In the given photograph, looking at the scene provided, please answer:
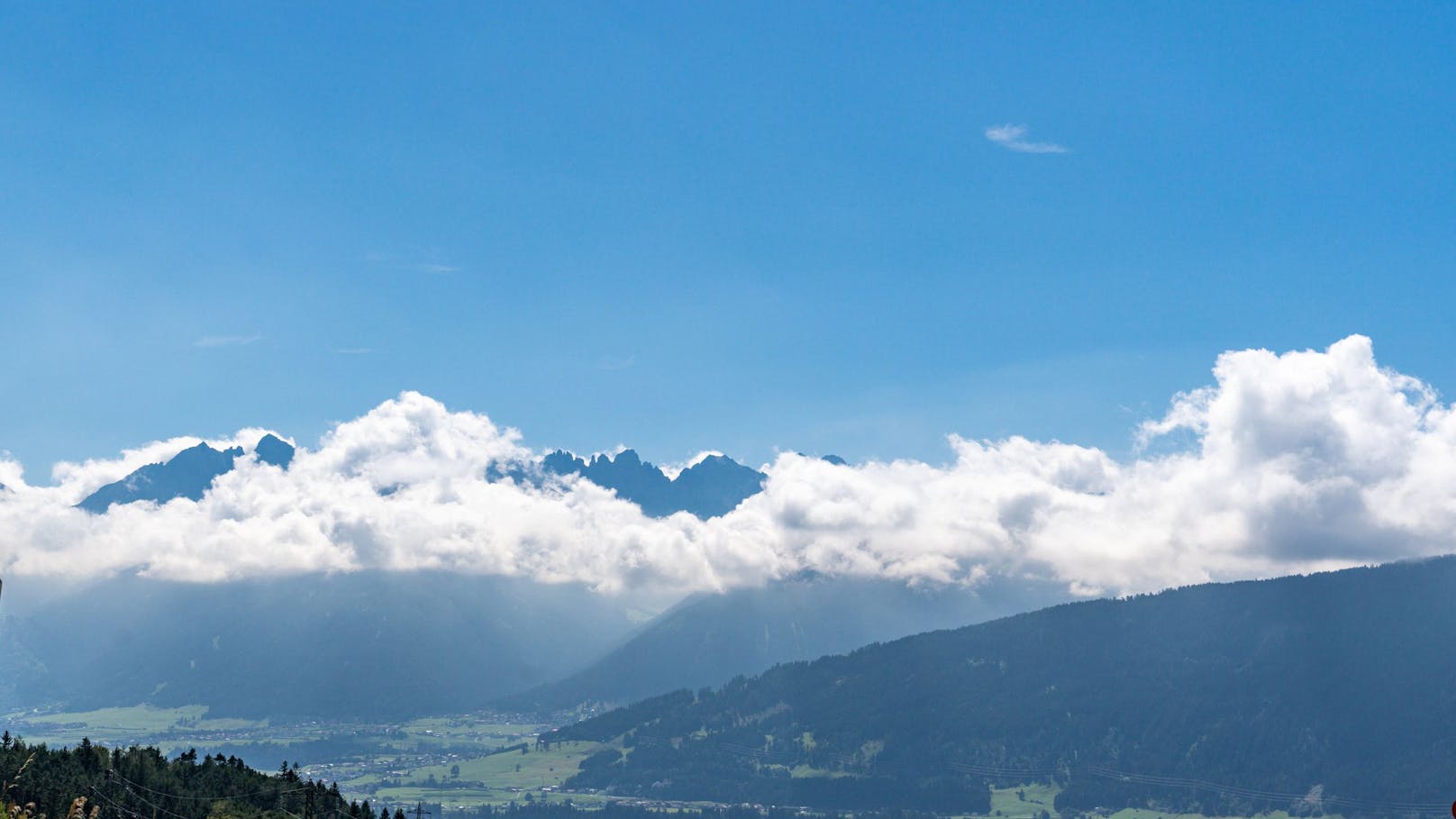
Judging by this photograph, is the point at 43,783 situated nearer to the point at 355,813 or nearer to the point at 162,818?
the point at 162,818

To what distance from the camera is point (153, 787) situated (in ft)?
563

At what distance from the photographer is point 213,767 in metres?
191

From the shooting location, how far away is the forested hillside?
469 ft

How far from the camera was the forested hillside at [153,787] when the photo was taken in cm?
14288

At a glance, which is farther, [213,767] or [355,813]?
[213,767]

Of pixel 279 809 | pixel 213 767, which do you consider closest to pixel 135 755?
pixel 213 767

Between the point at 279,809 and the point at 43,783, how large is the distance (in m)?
33.0

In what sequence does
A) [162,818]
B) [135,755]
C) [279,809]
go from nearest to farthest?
[162,818], [279,809], [135,755]

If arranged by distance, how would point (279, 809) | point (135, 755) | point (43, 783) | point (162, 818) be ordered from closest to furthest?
point (43, 783) → point (162, 818) → point (279, 809) → point (135, 755)

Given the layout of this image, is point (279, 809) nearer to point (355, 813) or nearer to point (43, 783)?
point (355, 813)

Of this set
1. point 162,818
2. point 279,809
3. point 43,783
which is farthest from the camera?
point 279,809

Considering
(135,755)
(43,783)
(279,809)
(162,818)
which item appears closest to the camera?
(43,783)

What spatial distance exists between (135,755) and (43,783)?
Result: 38.3 m

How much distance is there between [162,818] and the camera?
154500 millimetres
